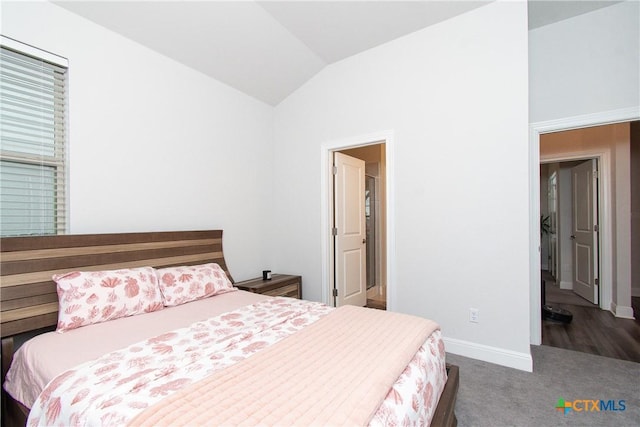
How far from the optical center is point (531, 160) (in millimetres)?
2760

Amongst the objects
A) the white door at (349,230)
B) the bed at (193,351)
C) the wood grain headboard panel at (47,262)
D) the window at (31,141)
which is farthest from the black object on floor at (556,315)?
the window at (31,141)

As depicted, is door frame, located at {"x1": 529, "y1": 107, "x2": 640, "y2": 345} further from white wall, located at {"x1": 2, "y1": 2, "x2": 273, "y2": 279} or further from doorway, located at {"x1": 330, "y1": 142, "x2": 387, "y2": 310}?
white wall, located at {"x1": 2, "y1": 2, "x2": 273, "y2": 279}

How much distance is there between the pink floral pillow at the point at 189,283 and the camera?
7.41 ft

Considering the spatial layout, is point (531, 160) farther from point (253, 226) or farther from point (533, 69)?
point (253, 226)

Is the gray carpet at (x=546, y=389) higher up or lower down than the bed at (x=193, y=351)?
lower down

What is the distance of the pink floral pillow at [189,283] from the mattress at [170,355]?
163 millimetres

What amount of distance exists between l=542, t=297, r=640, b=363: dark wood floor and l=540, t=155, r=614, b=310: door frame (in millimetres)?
312

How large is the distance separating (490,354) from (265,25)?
3586mm

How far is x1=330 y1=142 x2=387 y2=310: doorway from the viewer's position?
3.67m

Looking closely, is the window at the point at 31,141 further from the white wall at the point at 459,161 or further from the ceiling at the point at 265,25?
the white wall at the point at 459,161

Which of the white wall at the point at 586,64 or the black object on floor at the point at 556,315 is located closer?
the white wall at the point at 586,64

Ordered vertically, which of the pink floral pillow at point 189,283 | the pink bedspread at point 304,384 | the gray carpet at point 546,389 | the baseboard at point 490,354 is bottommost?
the gray carpet at point 546,389

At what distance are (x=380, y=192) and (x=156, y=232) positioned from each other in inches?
138

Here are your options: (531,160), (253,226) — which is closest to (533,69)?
(531,160)
